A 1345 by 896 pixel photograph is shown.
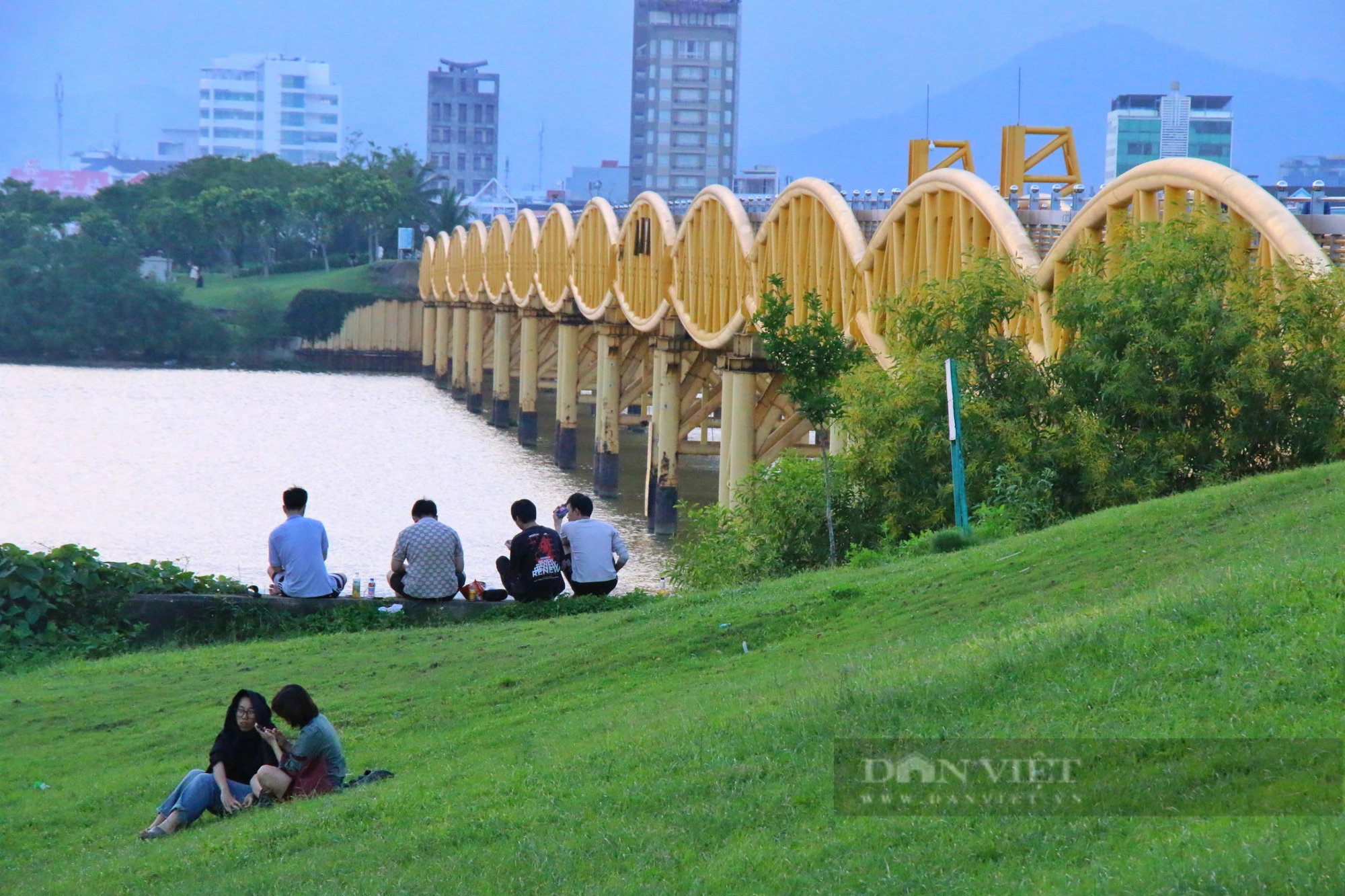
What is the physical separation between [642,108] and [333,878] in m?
186

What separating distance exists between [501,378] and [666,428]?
2422 centimetres

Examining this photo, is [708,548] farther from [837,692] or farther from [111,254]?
[111,254]

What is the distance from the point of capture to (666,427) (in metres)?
37.9

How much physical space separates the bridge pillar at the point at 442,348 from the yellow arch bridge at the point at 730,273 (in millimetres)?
7262

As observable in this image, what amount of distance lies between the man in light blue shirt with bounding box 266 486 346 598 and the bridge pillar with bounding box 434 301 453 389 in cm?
6518

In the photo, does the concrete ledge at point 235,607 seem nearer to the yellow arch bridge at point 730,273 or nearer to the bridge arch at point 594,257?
the yellow arch bridge at point 730,273

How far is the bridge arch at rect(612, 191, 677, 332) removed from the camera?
41.0 meters

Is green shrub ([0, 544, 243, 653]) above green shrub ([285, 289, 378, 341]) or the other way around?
the other way around

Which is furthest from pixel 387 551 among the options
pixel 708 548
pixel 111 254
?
pixel 111 254

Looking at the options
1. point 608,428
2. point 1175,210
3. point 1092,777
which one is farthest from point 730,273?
point 1092,777

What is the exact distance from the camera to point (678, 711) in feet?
29.7

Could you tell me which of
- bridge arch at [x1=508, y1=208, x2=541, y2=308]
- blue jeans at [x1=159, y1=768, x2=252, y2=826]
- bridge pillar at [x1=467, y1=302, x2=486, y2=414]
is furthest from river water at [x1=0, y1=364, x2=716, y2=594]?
blue jeans at [x1=159, y1=768, x2=252, y2=826]

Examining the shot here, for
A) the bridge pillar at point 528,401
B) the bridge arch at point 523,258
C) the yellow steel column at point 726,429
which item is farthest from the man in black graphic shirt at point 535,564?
the bridge arch at point 523,258

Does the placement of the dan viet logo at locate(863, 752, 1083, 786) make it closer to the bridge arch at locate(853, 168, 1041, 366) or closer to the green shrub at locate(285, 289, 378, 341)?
the bridge arch at locate(853, 168, 1041, 366)
